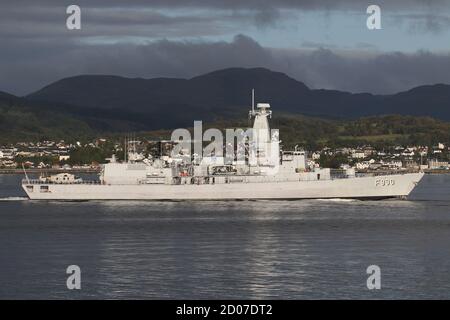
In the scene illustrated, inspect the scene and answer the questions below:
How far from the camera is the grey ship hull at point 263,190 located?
84.9m

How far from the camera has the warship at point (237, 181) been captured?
3354 inches

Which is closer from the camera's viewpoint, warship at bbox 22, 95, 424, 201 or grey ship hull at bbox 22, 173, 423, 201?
grey ship hull at bbox 22, 173, 423, 201

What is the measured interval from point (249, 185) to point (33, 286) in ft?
148

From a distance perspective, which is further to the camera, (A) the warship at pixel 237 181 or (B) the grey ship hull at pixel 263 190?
(A) the warship at pixel 237 181

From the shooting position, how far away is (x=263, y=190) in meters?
85.2

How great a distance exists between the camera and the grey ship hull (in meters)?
84.9

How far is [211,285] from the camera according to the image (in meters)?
41.4

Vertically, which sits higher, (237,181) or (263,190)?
(237,181)

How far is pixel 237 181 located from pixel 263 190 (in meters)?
2.51

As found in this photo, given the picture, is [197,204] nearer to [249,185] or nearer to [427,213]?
[249,185]

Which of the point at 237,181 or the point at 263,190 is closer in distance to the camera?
the point at 263,190

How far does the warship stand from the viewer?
3354 inches

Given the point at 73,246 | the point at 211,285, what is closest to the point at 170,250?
the point at 73,246
